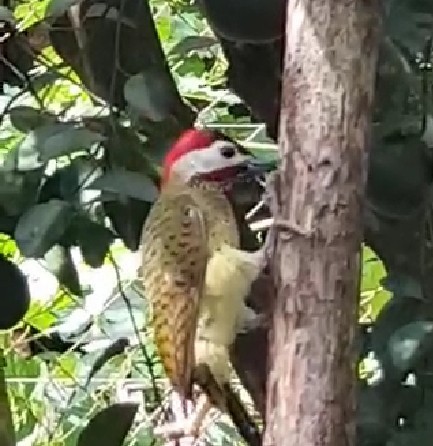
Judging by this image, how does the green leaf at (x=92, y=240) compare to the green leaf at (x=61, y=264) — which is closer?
the green leaf at (x=92, y=240)

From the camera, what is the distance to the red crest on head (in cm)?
112

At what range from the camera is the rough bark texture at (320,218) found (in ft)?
2.82

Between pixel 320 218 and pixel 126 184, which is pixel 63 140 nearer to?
pixel 126 184

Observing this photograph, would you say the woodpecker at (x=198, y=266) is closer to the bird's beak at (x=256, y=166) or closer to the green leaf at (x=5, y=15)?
the bird's beak at (x=256, y=166)

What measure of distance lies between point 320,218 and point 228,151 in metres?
0.32

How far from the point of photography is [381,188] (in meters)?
0.97

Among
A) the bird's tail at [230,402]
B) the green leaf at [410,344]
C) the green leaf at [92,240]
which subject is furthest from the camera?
the bird's tail at [230,402]

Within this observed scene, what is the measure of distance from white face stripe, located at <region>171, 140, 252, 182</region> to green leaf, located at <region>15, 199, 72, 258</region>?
0.18m

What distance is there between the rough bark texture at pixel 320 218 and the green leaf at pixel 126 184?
11 cm

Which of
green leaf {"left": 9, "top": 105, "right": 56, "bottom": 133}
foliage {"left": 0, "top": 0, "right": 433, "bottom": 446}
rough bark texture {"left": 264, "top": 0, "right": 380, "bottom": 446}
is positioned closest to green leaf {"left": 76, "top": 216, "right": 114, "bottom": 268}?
foliage {"left": 0, "top": 0, "right": 433, "bottom": 446}

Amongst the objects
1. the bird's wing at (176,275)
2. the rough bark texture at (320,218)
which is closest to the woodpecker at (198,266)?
the bird's wing at (176,275)

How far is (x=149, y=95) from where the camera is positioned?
3.22ft

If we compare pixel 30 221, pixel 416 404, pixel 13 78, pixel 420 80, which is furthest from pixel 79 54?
pixel 416 404

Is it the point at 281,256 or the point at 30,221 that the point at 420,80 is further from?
the point at 30,221
